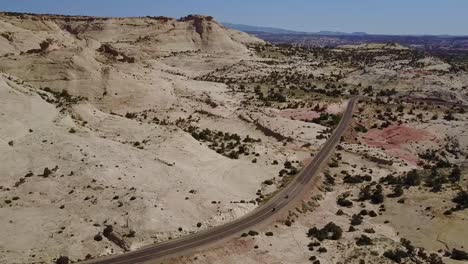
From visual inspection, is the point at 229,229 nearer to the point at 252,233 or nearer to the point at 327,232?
the point at 252,233

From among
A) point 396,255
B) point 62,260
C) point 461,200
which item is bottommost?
point 396,255

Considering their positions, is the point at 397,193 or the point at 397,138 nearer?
the point at 397,193

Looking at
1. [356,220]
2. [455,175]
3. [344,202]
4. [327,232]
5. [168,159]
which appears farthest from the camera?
[455,175]

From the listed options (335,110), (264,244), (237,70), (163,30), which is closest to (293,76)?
(237,70)

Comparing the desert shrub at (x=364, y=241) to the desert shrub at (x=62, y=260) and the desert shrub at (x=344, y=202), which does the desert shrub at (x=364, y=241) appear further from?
the desert shrub at (x=62, y=260)

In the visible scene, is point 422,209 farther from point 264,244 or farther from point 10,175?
point 10,175

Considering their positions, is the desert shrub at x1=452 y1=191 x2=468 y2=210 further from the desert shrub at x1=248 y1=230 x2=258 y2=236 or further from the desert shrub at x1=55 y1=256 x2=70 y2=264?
the desert shrub at x1=55 y1=256 x2=70 y2=264

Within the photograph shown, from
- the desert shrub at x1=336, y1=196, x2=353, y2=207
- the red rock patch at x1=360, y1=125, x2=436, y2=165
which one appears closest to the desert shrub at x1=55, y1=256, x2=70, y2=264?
the desert shrub at x1=336, y1=196, x2=353, y2=207

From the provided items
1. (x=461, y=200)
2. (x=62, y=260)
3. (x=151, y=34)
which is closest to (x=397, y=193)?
(x=461, y=200)

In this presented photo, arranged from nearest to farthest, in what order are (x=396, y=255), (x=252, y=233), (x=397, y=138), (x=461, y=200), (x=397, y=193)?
(x=396, y=255) < (x=252, y=233) < (x=461, y=200) < (x=397, y=193) < (x=397, y=138)
